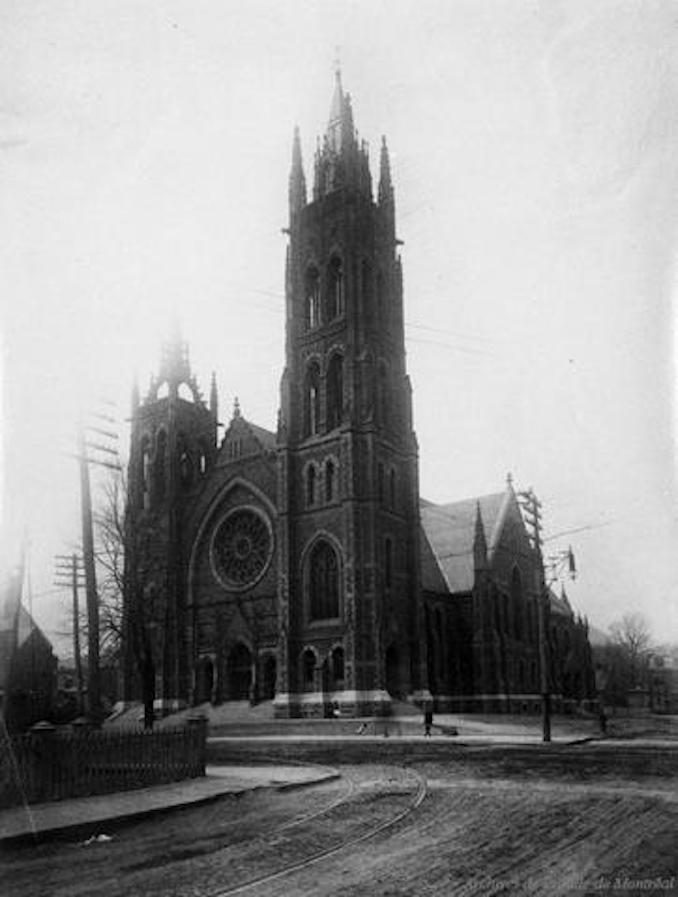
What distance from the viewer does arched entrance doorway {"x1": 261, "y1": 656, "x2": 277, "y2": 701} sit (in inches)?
1880

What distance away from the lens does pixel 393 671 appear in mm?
46219

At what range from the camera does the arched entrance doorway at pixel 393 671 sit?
150 ft

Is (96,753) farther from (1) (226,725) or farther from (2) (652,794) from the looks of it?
(1) (226,725)

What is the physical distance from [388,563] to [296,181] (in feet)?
79.2

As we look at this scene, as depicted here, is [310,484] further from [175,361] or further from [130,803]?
[130,803]

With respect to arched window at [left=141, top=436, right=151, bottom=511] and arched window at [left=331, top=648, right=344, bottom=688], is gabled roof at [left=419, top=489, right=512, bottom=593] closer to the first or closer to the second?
arched window at [left=331, top=648, right=344, bottom=688]

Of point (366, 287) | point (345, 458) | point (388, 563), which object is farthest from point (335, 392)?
point (388, 563)

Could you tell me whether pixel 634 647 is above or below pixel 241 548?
below

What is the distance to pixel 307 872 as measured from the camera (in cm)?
848

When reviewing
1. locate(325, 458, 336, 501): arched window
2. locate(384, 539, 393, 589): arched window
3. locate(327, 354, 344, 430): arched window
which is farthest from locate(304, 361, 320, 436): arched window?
locate(384, 539, 393, 589): arched window

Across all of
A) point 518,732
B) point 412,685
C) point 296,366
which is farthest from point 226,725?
point 296,366

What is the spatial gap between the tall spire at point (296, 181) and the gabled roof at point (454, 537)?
822 inches

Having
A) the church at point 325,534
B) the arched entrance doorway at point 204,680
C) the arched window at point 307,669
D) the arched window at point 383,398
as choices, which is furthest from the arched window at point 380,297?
the arched entrance doorway at point 204,680

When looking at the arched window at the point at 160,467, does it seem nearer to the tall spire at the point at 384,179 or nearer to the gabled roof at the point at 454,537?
the gabled roof at the point at 454,537
